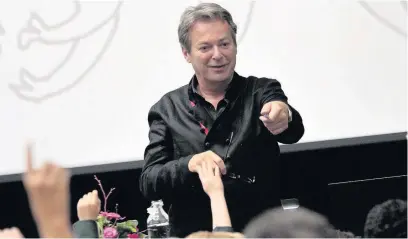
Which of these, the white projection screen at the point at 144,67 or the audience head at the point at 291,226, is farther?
the white projection screen at the point at 144,67

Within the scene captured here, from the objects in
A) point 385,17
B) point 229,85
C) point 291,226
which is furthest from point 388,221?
point 385,17

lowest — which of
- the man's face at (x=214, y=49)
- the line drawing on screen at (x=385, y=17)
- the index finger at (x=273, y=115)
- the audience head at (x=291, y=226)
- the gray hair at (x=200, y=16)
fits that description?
the audience head at (x=291, y=226)

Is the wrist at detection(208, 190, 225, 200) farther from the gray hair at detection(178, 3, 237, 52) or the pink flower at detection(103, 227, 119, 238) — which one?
the gray hair at detection(178, 3, 237, 52)

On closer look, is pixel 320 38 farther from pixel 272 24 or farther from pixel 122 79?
pixel 122 79

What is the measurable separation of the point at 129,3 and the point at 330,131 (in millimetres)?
948

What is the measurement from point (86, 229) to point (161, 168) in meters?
0.41

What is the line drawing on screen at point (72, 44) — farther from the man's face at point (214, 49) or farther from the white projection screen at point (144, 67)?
the man's face at point (214, 49)

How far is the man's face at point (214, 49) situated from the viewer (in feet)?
6.15

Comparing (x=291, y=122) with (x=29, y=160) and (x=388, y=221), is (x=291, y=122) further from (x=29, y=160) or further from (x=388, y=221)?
(x=29, y=160)

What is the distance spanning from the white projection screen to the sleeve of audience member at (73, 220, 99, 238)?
134cm

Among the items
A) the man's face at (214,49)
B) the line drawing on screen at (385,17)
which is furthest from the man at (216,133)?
the line drawing on screen at (385,17)

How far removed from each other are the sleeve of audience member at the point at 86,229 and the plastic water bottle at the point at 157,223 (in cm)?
36

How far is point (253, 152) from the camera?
184 centimetres

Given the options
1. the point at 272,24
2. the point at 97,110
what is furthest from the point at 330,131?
the point at 97,110
